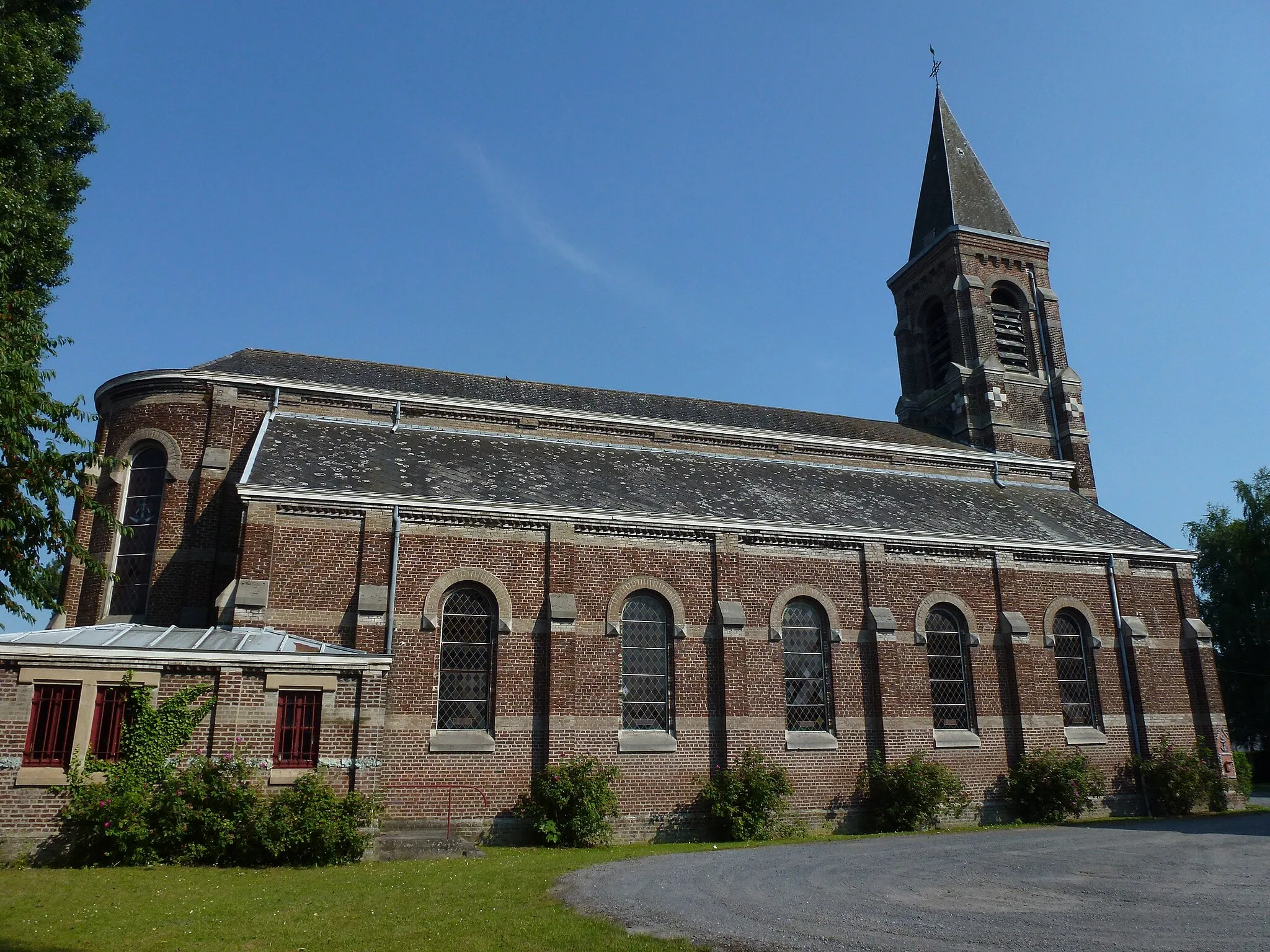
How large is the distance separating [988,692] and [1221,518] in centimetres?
3211

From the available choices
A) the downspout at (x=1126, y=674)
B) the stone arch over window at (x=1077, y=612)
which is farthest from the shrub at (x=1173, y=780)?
the stone arch over window at (x=1077, y=612)

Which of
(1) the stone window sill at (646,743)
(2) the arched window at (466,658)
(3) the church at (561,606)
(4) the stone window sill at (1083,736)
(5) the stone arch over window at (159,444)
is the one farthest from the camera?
(4) the stone window sill at (1083,736)

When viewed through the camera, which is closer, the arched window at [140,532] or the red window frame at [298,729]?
the red window frame at [298,729]

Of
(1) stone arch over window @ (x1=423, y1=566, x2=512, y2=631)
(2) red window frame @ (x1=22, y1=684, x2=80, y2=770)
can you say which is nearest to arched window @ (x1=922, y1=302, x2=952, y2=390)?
(1) stone arch over window @ (x1=423, y1=566, x2=512, y2=631)

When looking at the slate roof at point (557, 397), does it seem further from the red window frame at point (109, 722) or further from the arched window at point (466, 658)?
the red window frame at point (109, 722)

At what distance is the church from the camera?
15.9m

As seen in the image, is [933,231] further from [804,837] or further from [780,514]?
[804,837]

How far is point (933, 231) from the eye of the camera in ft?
118

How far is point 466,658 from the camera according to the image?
18.9 metres

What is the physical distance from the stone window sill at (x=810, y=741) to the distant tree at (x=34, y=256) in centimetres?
1417

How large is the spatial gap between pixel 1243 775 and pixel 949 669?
9708 mm

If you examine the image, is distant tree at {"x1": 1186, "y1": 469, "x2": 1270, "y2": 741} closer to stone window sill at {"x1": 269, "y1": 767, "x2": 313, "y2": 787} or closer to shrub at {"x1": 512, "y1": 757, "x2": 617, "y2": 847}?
shrub at {"x1": 512, "y1": 757, "x2": 617, "y2": 847}

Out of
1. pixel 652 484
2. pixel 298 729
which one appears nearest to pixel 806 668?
pixel 652 484

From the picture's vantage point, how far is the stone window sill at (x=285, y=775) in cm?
1502
